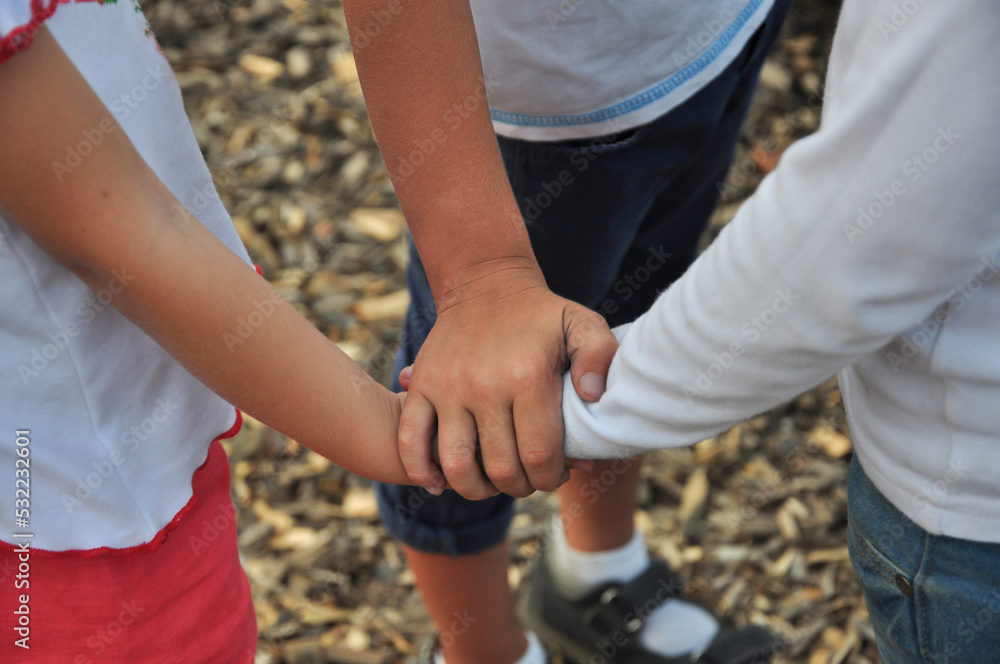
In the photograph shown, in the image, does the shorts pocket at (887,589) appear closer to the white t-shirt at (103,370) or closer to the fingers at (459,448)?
the fingers at (459,448)

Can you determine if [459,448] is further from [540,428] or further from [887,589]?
[887,589]

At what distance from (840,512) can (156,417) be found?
4.52 ft

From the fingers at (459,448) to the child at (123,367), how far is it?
56 mm

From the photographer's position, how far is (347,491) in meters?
1.94

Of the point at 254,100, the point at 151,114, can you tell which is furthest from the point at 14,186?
the point at 254,100

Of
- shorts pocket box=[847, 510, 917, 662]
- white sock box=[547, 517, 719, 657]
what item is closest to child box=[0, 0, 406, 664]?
shorts pocket box=[847, 510, 917, 662]

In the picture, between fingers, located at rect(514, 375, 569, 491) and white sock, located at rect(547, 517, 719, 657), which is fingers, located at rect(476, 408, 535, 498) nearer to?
fingers, located at rect(514, 375, 569, 491)

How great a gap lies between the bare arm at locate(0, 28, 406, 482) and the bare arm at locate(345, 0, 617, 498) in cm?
7

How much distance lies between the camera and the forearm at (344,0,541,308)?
36.7 inches

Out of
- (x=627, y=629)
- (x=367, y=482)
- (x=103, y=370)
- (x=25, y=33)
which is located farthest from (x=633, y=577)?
(x=25, y=33)

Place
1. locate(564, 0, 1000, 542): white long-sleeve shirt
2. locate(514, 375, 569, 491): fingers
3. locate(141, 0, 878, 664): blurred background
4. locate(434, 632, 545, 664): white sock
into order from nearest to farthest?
1. locate(564, 0, 1000, 542): white long-sleeve shirt
2. locate(514, 375, 569, 491): fingers
3. locate(434, 632, 545, 664): white sock
4. locate(141, 0, 878, 664): blurred background

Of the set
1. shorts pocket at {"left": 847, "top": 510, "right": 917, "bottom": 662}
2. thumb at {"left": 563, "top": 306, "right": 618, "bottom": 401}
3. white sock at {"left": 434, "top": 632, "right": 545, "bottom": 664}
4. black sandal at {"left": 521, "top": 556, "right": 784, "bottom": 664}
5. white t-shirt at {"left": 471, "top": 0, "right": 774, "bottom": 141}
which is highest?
white t-shirt at {"left": 471, "top": 0, "right": 774, "bottom": 141}

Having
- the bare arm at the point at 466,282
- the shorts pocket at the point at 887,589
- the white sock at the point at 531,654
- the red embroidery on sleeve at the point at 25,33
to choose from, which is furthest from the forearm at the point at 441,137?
the white sock at the point at 531,654

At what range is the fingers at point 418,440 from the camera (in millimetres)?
961
